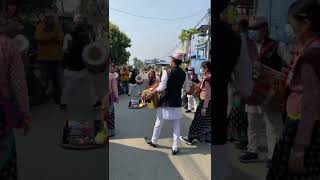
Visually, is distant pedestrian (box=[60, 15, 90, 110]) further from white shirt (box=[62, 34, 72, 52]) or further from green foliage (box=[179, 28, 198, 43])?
green foliage (box=[179, 28, 198, 43])

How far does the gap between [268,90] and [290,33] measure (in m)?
0.34

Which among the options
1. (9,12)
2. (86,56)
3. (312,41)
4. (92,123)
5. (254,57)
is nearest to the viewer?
(312,41)

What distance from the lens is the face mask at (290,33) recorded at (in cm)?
210

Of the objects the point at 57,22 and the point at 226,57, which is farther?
the point at 226,57

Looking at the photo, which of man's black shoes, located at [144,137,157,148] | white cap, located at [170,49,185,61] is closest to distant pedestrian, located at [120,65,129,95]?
man's black shoes, located at [144,137,157,148]

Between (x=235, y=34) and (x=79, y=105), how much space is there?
1033mm

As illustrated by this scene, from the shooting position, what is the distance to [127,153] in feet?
18.2

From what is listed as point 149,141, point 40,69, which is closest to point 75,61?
point 40,69

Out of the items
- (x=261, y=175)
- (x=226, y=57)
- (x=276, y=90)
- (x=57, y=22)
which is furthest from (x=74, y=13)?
(x=261, y=175)

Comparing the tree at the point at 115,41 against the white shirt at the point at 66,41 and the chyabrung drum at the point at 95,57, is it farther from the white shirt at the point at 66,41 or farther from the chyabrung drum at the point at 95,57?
the white shirt at the point at 66,41

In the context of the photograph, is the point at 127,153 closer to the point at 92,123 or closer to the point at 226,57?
the point at 92,123

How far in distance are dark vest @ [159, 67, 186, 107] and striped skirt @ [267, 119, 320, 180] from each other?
11.0 ft

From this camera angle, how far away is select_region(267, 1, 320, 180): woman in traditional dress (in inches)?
75.2

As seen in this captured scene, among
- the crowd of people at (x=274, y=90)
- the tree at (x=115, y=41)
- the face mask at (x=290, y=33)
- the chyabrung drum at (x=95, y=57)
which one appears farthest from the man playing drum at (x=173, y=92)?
the face mask at (x=290, y=33)
